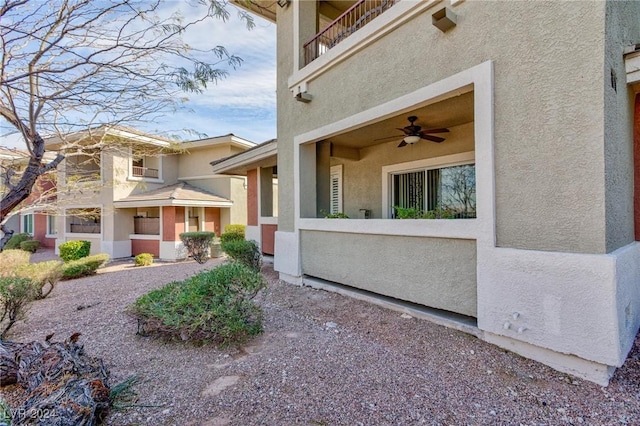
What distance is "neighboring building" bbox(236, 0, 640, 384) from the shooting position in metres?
3.23

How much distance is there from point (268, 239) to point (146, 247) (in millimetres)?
9191

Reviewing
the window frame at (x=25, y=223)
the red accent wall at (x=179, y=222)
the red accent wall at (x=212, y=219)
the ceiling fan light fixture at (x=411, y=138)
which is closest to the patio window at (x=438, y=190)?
the ceiling fan light fixture at (x=411, y=138)

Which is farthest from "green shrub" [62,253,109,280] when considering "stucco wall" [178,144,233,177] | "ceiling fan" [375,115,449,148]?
"ceiling fan" [375,115,449,148]

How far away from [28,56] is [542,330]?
720 cm

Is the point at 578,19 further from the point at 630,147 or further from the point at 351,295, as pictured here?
the point at 351,295

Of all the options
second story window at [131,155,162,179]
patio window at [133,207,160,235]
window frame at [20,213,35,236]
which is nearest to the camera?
patio window at [133,207,160,235]

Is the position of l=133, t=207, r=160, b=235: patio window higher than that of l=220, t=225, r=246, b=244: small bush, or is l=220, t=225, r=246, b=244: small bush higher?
l=133, t=207, r=160, b=235: patio window

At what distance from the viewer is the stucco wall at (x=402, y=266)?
4.44 m

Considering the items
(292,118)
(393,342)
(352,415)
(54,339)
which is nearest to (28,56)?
(54,339)

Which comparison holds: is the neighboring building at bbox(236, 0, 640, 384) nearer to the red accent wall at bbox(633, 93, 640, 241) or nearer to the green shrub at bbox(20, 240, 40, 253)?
the red accent wall at bbox(633, 93, 640, 241)

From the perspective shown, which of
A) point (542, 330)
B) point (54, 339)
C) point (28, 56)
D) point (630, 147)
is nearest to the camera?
point (542, 330)

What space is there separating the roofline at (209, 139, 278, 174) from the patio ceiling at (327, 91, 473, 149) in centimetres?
229

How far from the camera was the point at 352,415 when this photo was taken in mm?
2814

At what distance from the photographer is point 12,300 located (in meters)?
5.38
